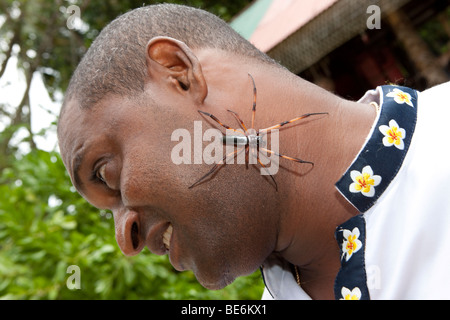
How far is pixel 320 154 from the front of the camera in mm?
1411

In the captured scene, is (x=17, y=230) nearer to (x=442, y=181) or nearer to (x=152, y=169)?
(x=152, y=169)

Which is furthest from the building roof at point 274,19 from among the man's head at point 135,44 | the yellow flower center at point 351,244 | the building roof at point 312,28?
the yellow flower center at point 351,244

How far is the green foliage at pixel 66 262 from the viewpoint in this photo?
284cm

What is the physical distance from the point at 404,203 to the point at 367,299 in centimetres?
28

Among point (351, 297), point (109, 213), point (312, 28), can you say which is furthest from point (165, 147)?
point (109, 213)

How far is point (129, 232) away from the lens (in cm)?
150

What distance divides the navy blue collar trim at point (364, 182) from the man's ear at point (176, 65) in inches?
20.1

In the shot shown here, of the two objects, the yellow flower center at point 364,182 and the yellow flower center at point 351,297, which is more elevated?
the yellow flower center at point 364,182

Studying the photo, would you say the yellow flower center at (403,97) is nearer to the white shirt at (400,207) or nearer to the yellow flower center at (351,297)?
the white shirt at (400,207)

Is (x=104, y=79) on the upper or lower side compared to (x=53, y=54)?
upper

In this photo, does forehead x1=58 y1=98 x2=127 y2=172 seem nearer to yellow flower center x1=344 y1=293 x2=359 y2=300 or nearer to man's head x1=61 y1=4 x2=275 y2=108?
man's head x1=61 y1=4 x2=275 y2=108

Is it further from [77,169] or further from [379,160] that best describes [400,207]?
[77,169]

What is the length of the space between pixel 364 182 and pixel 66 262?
7.24 feet

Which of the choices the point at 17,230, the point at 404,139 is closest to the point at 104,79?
the point at 404,139
